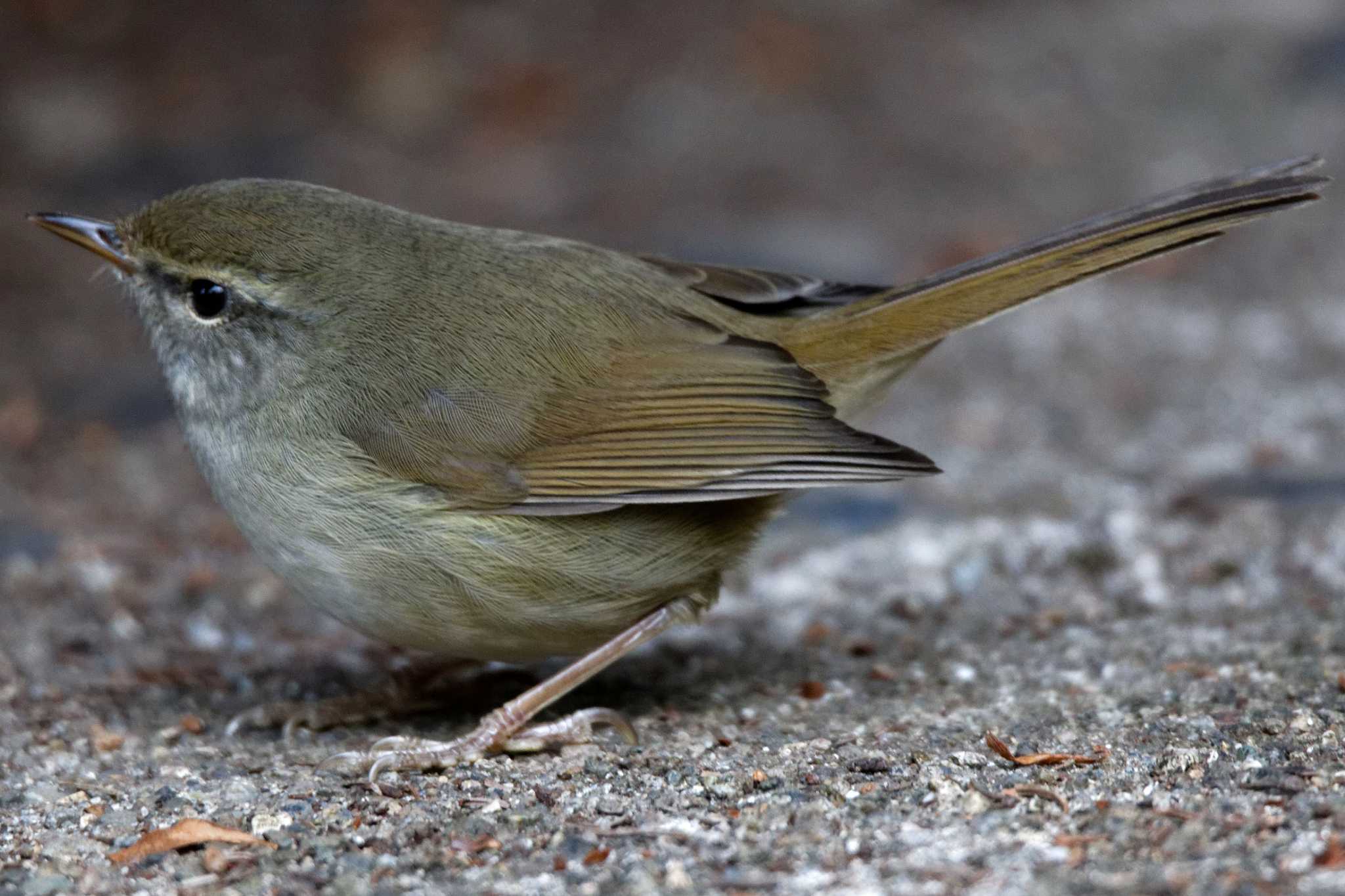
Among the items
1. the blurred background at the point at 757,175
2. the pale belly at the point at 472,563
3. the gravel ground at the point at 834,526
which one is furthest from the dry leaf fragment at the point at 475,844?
the blurred background at the point at 757,175

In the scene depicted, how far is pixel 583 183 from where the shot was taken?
388 inches

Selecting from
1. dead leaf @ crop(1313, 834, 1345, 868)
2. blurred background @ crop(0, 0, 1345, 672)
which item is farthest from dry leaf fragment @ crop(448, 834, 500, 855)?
blurred background @ crop(0, 0, 1345, 672)

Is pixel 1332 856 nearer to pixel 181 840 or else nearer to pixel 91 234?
pixel 181 840

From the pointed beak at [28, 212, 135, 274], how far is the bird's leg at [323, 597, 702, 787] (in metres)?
1.59

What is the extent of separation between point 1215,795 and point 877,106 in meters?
7.96

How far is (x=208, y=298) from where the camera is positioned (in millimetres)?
4402

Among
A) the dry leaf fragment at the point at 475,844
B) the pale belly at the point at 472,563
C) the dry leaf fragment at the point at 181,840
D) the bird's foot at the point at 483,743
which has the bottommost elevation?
the dry leaf fragment at the point at 181,840

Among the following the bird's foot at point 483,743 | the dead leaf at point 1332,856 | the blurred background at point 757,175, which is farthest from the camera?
the blurred background at point 757,175

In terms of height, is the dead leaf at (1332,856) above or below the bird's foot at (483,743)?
below

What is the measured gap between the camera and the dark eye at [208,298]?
4.38 meters

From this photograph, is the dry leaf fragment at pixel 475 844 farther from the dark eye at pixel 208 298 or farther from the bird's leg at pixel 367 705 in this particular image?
the dark eye at pixel 208 298

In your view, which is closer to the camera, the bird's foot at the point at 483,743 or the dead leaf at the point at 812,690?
the bird's foot at the point at 483,743

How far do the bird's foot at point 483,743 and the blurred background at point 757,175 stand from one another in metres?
1.70

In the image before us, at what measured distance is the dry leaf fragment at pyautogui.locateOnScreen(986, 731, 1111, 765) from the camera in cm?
376
